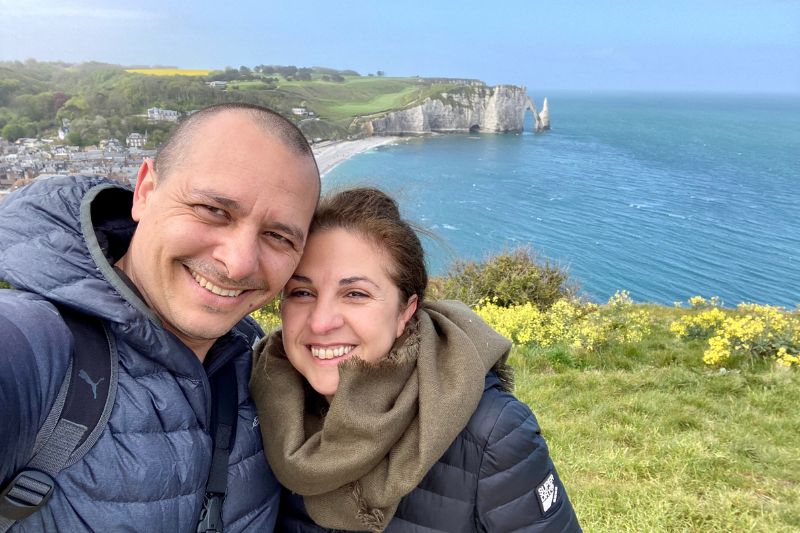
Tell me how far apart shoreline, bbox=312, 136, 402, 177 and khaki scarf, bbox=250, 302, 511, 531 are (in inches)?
2382

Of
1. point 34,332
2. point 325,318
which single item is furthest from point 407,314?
point 34,332

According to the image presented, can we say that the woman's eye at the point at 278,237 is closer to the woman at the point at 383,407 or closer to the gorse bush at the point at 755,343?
the woman at the point at 383,407

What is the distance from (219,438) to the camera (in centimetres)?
163

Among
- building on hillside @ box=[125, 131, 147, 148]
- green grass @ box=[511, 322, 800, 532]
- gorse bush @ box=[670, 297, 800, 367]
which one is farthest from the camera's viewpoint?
building on hillside @ box=[125, 131, 147, 148]

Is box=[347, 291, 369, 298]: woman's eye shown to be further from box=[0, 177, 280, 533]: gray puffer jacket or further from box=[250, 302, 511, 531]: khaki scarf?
box=[0, 177, 280, 533]: gray puffer jacket

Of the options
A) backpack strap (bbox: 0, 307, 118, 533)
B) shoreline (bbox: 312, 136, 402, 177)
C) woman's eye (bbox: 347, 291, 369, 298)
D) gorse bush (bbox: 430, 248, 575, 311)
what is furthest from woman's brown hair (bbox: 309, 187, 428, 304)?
shoreline (bbox: 312, 136, 402, 177)

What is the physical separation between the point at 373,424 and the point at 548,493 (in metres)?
0.63

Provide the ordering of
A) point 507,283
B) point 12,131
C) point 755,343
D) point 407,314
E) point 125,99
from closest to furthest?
point 407,314, point 755,343, point 507,283, point 12,131, point 125,99

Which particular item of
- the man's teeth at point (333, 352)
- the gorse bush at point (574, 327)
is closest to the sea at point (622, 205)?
the man's teeth at point (333, 352)

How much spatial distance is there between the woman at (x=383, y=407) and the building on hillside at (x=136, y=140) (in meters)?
53.1

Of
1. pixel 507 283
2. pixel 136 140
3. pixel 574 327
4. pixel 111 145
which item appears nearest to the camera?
pixel 574 327

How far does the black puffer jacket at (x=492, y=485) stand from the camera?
1.72 metres

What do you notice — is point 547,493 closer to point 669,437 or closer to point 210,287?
point 210,287

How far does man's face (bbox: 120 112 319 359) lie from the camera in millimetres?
1568
